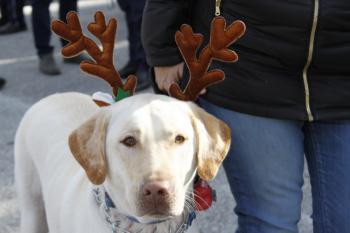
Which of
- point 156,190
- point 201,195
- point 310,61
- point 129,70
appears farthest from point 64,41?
point 156,190

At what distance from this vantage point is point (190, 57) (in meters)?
2.33

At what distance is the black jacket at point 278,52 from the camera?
215 cm

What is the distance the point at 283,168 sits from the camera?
7.72 ft

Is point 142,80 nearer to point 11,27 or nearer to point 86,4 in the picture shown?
point 11,27

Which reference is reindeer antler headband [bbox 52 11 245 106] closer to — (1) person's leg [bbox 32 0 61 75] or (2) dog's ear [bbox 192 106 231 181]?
(2) dog's ear [bbox 192 106 231 181]

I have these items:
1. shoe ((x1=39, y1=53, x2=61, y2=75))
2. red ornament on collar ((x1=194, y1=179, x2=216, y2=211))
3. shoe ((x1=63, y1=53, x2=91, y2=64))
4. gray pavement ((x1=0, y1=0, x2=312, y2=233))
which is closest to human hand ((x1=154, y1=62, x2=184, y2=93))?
red ornament on collar ((x1=194, y1=179, x2=216, y2=211))

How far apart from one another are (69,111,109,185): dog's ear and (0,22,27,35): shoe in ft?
23.0

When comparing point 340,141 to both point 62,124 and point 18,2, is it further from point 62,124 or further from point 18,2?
point 18,2

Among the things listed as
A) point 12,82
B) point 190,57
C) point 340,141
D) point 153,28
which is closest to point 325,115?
point 340,141

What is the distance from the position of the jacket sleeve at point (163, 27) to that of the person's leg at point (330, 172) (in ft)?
1.87

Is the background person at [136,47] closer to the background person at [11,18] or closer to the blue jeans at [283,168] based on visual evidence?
the background person at [11,18]

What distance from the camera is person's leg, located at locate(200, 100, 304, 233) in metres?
2.33

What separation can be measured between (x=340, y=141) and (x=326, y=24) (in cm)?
44

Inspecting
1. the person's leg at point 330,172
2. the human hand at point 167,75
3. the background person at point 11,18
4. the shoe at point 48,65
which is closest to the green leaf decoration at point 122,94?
the human hand at point 167,75
